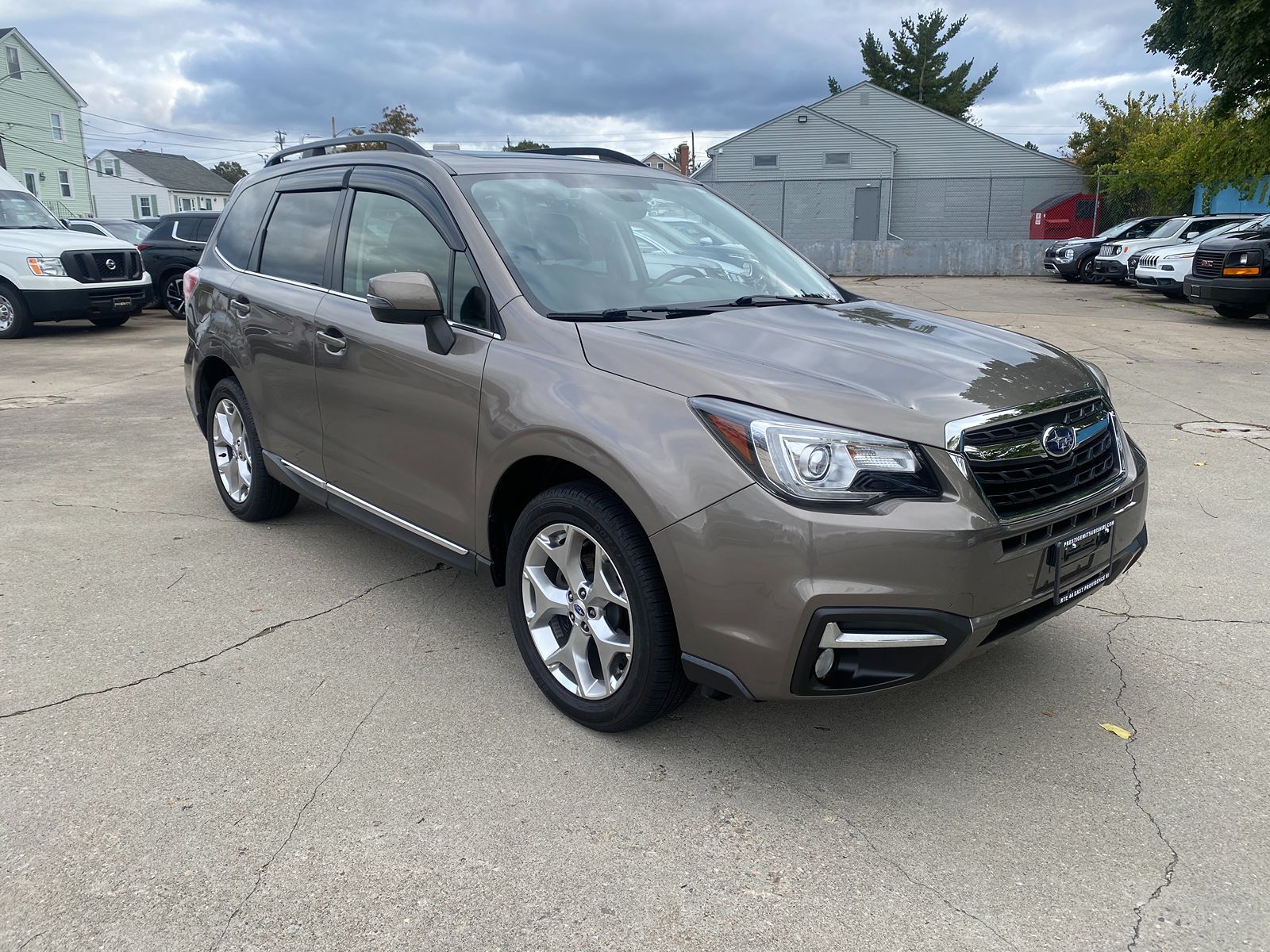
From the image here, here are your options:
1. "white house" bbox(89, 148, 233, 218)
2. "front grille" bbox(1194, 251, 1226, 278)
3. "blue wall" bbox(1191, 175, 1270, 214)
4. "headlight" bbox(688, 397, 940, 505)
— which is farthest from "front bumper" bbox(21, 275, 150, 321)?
"white house" bbox(89, 148, 233, 218)

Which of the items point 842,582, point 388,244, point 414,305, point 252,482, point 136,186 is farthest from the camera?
point 136,186

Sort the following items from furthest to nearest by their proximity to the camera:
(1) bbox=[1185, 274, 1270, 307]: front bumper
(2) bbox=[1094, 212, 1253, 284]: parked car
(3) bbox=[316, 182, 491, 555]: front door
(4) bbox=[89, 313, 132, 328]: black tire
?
1. (2) bbox=[1094, 212, 1253, 284]: parked car
2. (4) bbox=[89, 313, 132, 328]: black tire
3. (1) bbox=[1185, 274, 1270, 307]: front bumper
4. (3) bbox=[316, 182, 491, 555]: front door

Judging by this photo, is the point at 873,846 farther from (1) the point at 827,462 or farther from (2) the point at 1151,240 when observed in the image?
(2) the point at 1151,240

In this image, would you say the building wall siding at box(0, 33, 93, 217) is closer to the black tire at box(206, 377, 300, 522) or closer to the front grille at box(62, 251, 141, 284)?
the front grille at box(62, 251, 141, 284)

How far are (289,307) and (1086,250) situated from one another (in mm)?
24889

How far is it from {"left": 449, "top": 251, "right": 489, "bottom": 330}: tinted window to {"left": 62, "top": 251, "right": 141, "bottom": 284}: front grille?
12.9 meters

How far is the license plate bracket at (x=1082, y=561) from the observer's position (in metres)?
2.84

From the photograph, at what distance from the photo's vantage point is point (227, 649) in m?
3.85

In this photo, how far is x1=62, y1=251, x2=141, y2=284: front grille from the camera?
13938 mm

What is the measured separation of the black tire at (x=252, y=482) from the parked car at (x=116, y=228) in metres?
14.4

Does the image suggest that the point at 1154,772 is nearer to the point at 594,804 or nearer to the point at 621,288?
the point at 594,804

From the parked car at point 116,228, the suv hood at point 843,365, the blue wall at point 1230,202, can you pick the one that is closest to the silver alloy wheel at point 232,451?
the suv hood at point 843,365

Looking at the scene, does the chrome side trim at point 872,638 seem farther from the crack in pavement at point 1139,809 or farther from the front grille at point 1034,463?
the crack in pavement at point 1139,809

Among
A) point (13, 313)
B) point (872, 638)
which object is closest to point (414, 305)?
point (872, 638)
